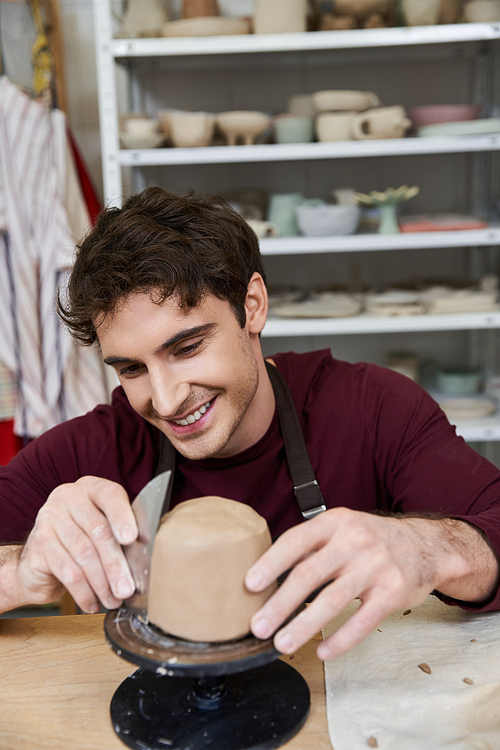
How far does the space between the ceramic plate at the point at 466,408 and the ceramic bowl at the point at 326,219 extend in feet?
2.15

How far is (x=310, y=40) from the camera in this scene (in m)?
1.94

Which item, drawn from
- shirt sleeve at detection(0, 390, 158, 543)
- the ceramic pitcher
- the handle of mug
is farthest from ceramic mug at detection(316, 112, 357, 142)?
shirt sleeve at detection(0, 390, 158, 543)

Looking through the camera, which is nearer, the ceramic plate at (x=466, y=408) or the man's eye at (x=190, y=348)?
the man's eye at (x=190, y=348)

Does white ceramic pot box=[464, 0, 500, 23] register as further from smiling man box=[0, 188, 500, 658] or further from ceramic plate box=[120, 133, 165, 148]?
smiling man box=[0, 188, 500, 658]

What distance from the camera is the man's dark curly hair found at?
0.98 metres

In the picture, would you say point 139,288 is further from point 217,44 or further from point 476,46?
point 476,46

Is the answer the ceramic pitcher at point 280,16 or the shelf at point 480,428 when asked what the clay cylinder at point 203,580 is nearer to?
the shelf at point 480,428

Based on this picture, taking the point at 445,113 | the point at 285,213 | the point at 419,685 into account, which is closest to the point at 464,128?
the point at 445,113

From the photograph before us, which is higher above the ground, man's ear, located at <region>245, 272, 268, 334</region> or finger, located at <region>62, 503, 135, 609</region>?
man's ear, located at <region>245, 272, 268, 334</region>

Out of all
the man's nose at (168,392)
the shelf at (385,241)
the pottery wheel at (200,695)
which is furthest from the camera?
the shelf at (385,241)

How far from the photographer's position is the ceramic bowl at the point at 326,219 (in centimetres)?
203

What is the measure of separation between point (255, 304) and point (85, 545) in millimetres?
583

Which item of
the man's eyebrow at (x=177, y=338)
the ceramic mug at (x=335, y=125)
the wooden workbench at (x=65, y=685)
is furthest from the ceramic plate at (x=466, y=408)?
the wooden workbench at (x=65, y=685)

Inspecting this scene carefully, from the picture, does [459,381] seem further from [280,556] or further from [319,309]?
[280,556]
